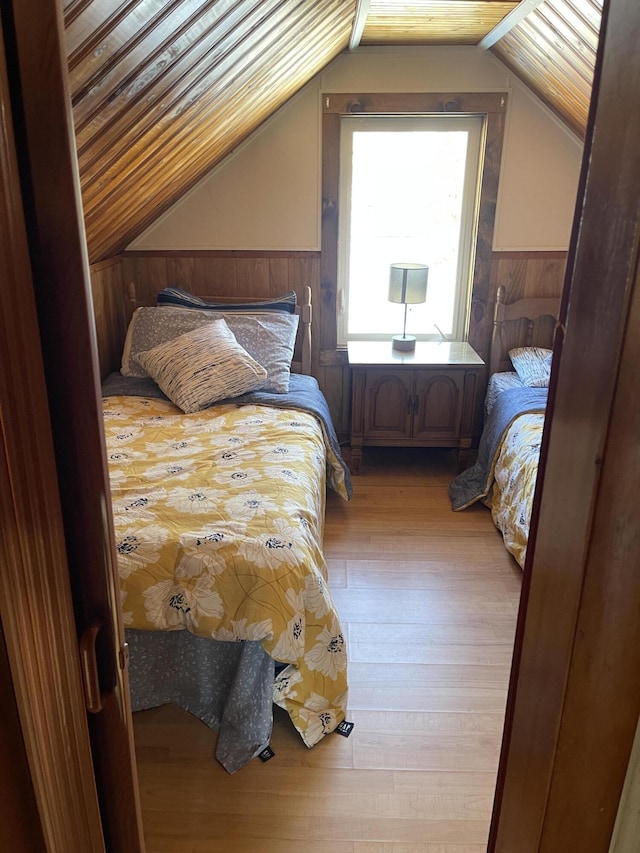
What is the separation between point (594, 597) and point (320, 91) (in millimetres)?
3392

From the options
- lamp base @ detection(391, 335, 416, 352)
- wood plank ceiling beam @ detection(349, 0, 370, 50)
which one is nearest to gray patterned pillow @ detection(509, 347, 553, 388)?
lamp base @ detection(391, 335, 416, 352)

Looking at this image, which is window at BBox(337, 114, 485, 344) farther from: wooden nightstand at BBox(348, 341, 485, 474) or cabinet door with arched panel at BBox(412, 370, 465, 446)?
cabinet door with arched panel at BBox(412, 370, 465, 446)

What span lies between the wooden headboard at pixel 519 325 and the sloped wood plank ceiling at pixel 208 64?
923 millimetres

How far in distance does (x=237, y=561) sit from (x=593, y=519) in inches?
A: 53.0

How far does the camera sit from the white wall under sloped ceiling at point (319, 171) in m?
3.38

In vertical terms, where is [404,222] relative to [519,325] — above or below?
above

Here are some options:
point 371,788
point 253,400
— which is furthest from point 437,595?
point 253,400

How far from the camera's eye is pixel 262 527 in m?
1.96

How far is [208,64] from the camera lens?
2033mm

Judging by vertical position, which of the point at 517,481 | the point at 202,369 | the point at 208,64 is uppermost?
the point at 208,64

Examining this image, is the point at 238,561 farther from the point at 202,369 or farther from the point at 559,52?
the point at 559,52

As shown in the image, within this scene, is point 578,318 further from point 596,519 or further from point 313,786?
point 313,786

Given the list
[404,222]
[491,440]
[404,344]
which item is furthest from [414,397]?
[404,222]

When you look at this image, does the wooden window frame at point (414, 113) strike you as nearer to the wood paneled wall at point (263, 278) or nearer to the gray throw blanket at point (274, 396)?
the wood paneled wall at point (263, 278)
